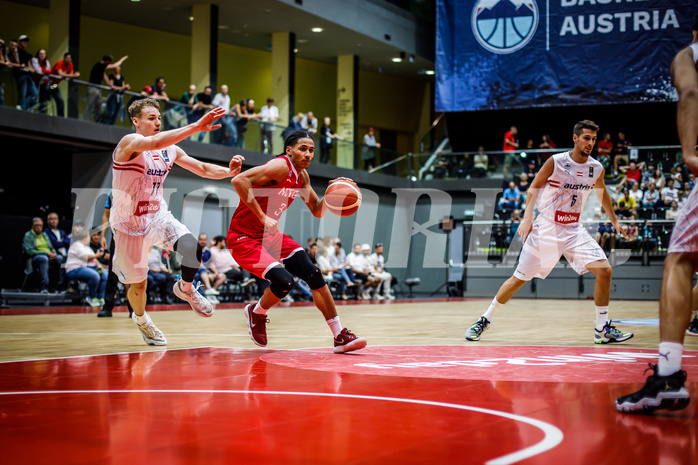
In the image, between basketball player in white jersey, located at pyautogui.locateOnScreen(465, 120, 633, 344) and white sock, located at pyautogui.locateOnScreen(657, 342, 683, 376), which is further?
basketball player in white jersey, located at pyautogui.locateOnScreen(465, 120, 633, 344)

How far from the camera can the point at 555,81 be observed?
2342cm

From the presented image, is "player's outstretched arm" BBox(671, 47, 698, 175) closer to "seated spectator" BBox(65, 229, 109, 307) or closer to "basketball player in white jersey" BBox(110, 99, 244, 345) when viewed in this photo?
"basketball player in white jersey" BBox(110, 99, 244, 345)

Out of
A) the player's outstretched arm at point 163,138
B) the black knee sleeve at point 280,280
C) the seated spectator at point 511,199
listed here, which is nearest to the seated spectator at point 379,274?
the seated spectator at point 511,199

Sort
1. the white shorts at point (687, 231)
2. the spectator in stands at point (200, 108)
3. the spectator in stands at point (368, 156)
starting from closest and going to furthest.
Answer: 1. the white shorts at point (687, 231)
2. the spectator in stands at point (200, 108)
3. the spectator in stands at point (368, 156)

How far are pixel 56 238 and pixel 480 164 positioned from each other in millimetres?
13840

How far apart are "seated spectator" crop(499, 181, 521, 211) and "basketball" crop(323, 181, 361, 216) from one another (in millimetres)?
15266

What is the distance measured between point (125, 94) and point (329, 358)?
38.6 ft

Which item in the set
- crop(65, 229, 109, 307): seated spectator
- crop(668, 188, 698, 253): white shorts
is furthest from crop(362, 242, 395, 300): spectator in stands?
crop(668, 188, 698, 253): white shorts

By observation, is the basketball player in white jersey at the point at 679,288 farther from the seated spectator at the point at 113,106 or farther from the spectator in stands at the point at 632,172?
the spectator in stands at the point at 632,172

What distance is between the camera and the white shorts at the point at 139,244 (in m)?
6.41

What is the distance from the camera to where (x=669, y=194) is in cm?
1986

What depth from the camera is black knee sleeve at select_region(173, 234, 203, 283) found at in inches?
248

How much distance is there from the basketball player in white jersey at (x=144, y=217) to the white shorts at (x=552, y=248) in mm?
3074

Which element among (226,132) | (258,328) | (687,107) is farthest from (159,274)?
(687,107)
